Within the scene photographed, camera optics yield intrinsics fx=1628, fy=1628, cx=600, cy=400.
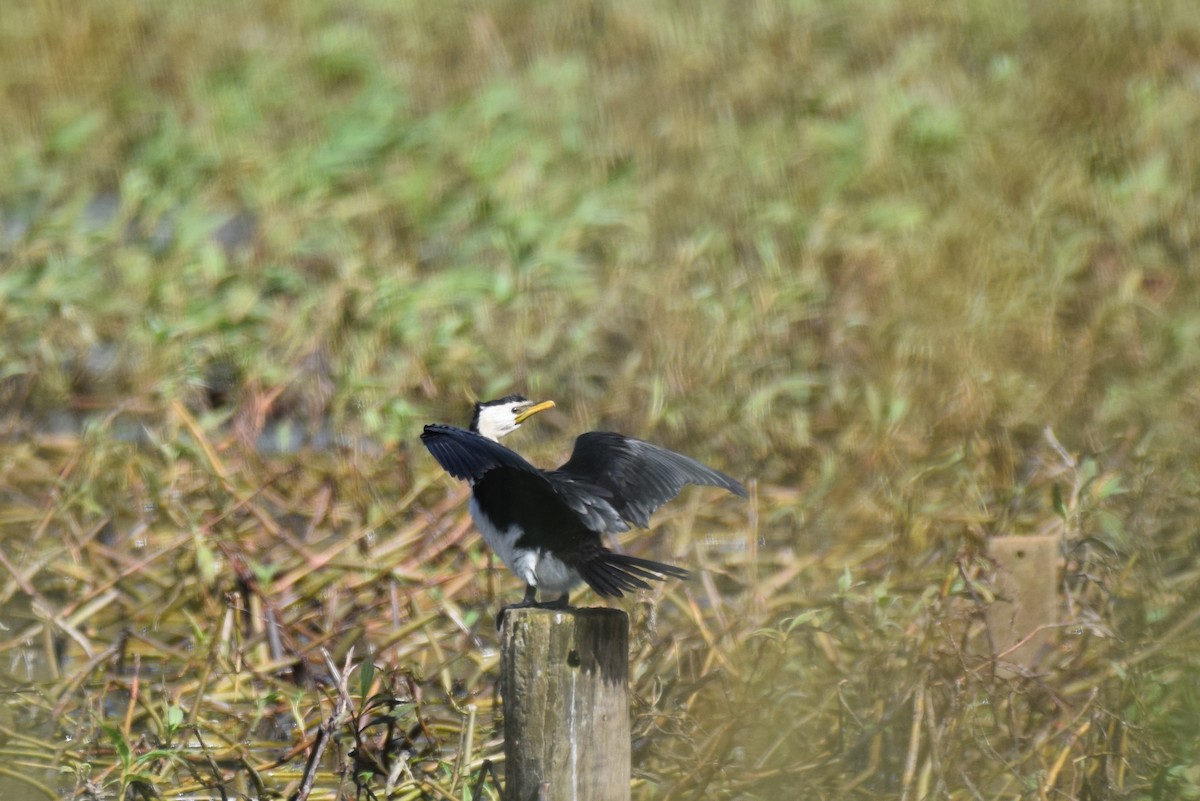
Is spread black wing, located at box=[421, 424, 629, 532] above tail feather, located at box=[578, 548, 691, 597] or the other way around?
above

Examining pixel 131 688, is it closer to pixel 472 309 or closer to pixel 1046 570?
pixel 1046 570

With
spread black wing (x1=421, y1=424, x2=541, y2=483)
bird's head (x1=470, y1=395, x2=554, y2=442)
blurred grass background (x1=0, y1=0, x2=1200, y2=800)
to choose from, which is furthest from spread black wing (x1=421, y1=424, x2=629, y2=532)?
bird's head (x1=470, y1=395, x2=554, y2=442)

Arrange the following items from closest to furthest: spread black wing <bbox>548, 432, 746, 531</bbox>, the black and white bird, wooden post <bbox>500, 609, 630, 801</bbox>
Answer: wooden post <bbox>500, 609, 630, 801</bbox> < the black and white bird < spread black wing <bbox>548, 432, 746, 531</bbox>

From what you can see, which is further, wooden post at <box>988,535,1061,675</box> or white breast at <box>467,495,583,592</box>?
wooden post at <box>988,535,1061,675</box>

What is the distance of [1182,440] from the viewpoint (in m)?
6.09

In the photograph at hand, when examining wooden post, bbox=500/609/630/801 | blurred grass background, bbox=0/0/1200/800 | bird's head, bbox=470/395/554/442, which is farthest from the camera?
bird's head, bbox=470/395/554/442

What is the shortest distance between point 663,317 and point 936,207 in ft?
6.82

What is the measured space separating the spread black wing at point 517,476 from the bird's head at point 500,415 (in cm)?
79

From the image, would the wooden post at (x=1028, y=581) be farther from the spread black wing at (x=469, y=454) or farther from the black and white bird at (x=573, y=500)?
the spread black wing at (x=469, y=454)

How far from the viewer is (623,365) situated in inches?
292

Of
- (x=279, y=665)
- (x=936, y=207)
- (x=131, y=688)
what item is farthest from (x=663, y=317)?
(x=131, y=688)

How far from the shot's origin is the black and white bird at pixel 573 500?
3816 mm

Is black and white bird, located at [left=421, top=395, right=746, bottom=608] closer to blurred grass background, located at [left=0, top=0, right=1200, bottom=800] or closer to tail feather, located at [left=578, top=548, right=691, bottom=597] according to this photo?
tail feather, located at [left=578, top=548, right=691, bottom=597]

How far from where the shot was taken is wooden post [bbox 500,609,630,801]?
11.1 feet
